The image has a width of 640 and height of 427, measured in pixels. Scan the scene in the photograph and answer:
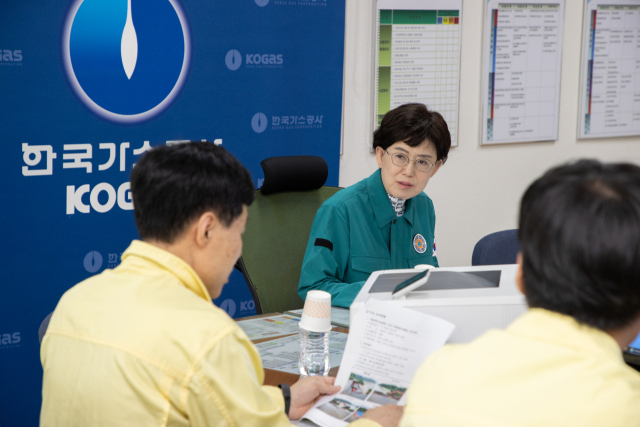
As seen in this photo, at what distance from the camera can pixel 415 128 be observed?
82.2 inches

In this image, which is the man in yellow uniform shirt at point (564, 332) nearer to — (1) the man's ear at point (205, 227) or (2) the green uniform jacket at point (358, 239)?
(1) the man's ear at point (205, 227)

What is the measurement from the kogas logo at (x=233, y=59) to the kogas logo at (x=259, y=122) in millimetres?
241

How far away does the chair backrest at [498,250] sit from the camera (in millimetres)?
2479

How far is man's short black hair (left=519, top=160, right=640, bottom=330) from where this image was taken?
70 cm

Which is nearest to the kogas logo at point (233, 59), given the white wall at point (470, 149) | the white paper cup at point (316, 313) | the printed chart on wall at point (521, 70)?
the white wall at point (470, 149)

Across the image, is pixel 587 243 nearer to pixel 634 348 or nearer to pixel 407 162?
pixel 634 348

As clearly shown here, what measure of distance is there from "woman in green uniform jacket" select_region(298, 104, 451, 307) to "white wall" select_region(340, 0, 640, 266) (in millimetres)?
1006

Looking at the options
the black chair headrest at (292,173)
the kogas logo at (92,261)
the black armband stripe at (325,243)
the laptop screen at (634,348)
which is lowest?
the kogas logo at (92,261)

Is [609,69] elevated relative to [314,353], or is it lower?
elevated

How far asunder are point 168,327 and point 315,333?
0.63 meters

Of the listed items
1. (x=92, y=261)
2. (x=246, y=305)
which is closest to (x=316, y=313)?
(x=92, y=261)

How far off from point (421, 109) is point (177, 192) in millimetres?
1282

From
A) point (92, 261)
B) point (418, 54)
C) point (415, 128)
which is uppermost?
point (418, 54)

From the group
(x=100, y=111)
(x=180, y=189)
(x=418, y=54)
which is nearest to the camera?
(x=180, y=189)
